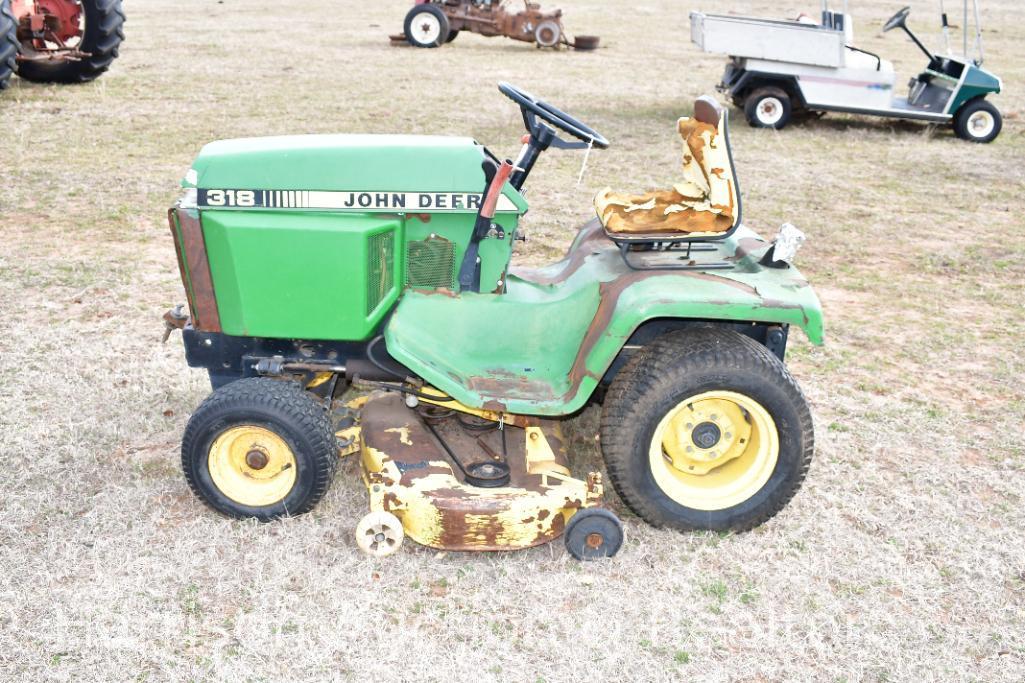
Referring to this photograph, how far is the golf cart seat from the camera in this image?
354 cm

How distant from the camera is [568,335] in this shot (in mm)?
3633

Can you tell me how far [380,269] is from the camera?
3.55m

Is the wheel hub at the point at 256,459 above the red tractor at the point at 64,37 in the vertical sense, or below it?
below

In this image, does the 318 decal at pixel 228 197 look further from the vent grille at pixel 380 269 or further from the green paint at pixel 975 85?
the green paint at pixel 975 85

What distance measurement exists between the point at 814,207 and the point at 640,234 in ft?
15.8

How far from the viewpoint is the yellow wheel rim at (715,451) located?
3475 millimetres

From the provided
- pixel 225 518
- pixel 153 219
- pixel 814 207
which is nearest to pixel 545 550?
pixel 225 518

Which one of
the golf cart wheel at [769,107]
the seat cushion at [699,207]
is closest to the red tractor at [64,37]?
the golf cart wheel at [769,107]

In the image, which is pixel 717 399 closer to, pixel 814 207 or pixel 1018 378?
pixel 1018 378

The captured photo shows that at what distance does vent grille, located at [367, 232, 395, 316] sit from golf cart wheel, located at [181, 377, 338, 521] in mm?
430

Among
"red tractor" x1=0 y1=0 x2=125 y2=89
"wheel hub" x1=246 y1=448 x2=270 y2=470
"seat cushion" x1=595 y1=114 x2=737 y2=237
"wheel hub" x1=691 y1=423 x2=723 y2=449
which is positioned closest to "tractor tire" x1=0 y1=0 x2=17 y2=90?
"red tractor" x1=0 y1=0 x2=125 y2=89

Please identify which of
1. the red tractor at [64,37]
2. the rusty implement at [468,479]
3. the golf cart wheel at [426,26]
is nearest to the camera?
the rusty implement at [468,479]

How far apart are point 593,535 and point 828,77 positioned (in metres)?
8.51

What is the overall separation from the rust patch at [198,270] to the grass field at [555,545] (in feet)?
2.35
